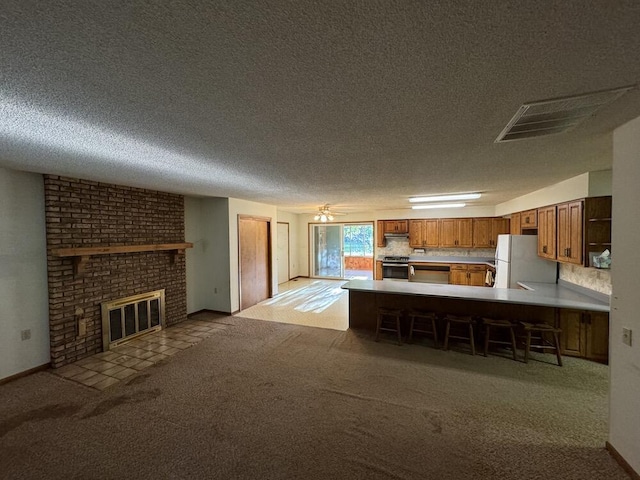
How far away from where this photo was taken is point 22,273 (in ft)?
10.1

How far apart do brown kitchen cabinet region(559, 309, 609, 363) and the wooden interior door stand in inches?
211

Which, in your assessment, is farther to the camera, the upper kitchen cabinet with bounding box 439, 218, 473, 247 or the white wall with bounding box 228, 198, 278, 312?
the upper kitchen cabinet with bounding box 439, 218, 473, 247

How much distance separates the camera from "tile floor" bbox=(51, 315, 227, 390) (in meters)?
3.05

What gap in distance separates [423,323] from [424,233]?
12.4 feet

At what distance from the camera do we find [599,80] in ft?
4.23

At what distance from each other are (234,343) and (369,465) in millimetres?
2656

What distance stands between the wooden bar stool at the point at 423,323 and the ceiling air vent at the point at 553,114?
262cm

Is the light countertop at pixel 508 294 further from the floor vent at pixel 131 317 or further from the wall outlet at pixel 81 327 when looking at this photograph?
the wall outlet at pixel 81 327

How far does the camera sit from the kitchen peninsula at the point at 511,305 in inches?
129

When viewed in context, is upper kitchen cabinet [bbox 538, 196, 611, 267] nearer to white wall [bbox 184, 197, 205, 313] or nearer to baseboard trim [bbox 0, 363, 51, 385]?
white wall [bbox 184, 197, 205, 313]

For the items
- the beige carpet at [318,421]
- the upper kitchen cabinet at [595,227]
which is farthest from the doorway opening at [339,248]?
the upper kitchen cabinet at [595,227]

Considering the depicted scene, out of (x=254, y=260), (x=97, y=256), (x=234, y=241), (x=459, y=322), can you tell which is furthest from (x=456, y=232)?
(x=97, y=256)

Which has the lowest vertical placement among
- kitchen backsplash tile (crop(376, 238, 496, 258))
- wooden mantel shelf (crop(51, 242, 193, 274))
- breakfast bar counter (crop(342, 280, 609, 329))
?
breakfast bar counter (crop(342, 280, 609, 329))

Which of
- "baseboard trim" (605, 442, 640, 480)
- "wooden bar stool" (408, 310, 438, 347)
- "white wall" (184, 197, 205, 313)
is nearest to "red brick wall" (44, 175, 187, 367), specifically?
"white wall" (184, 197, 205, 313)
